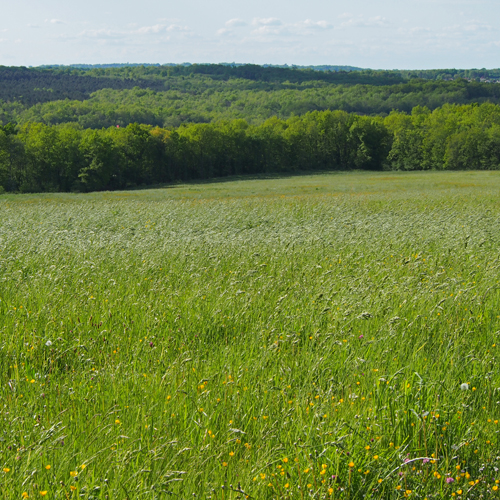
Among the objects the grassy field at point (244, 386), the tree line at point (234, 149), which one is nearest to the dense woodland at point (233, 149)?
the tree line at point (234, 149)

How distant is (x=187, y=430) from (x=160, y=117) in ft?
586

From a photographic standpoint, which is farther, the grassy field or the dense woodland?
the dense woodland

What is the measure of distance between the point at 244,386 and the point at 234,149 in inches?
3688

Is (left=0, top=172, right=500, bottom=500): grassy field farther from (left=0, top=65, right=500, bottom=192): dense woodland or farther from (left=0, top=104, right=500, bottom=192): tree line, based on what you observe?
(left=0, top=65, right=500, bottom=192): dense woodland

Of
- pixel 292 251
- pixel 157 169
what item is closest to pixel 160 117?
pixel 157 169

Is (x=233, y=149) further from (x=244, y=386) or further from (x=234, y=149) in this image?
(x=244, y=386)

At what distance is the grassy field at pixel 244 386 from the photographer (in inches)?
114

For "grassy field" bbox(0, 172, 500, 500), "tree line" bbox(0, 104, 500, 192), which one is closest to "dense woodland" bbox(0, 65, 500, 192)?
"tree line" bbox(0, 104, 500, 192)

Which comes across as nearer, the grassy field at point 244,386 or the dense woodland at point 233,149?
the grassy field at point 244,386

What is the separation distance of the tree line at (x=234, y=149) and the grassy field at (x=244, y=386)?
70161mm

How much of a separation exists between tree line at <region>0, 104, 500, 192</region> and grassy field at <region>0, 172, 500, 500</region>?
70161 millimetres

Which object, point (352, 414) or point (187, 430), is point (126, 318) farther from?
point (352, 414)

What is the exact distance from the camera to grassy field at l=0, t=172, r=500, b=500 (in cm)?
289

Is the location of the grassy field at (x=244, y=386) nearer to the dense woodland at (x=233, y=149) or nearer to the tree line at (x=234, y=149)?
the tree line at (x=234, y=149)
